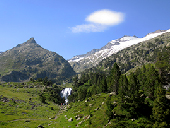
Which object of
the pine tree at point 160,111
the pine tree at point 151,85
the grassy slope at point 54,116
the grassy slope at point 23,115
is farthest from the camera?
the pine tree at point 151,85

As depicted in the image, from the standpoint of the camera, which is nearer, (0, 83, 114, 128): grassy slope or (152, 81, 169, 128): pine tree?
(152, 81, 169, 128): pine tree

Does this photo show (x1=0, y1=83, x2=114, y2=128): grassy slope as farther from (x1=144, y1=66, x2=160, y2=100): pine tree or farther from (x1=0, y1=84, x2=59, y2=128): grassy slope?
(x1=144, y1=66, x2=160, y2=100): pine tree

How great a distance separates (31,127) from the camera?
47.5 meters

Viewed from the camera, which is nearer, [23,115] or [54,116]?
[23,115]

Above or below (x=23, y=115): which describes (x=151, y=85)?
above

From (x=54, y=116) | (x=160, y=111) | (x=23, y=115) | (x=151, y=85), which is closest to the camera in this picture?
(x=160, y=111)

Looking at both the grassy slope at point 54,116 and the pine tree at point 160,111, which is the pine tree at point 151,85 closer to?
the grassy slope at point 54,116

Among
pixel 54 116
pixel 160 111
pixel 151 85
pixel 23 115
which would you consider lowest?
pixel 54 116

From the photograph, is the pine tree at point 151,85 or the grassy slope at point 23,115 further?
the pine tree at point 151,85

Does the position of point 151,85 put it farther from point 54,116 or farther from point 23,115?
point 23,115

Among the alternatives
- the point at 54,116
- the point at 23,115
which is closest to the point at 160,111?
the point at 54,116

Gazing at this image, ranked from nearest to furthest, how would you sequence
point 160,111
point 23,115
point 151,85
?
point 160,111 → point 23,115 → point 151,85

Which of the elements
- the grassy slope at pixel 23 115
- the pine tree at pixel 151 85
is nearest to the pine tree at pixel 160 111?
the pine tree at pixel 151 85

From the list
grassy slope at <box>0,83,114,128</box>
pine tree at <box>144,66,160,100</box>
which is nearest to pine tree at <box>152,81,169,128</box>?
grassy slope at <box>0,83,114,128</box>
